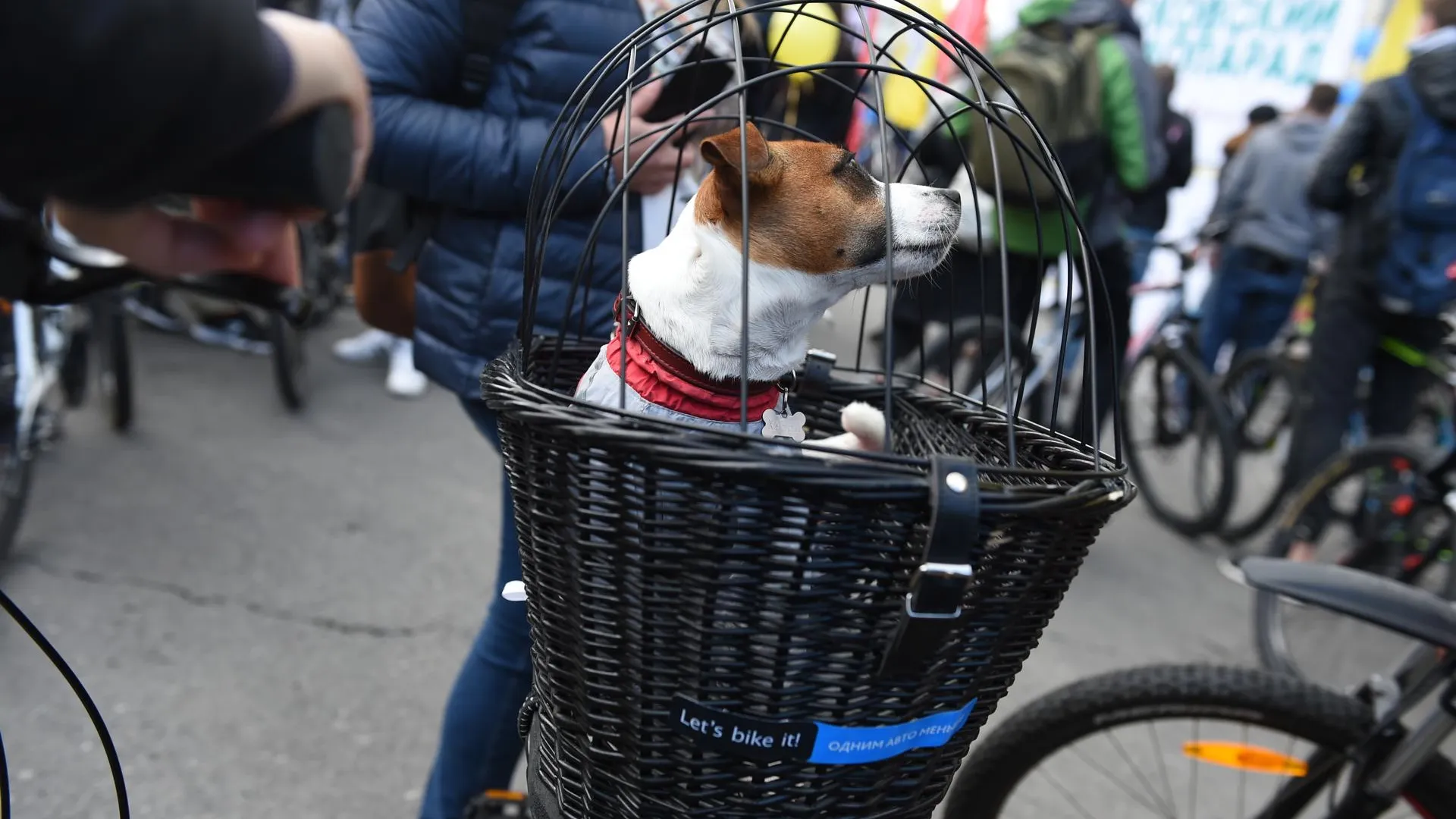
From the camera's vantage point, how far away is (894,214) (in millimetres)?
1491

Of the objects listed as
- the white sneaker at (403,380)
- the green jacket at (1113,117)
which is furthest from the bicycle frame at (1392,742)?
the white sneaker at (403,380)

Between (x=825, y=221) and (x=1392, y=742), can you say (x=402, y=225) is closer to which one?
(x=825, y=221)

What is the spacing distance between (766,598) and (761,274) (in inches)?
27.4

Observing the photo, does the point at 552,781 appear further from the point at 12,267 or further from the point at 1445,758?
the point at 1445,758

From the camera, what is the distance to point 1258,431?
5.42m

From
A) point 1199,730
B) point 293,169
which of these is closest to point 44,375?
point 293,169

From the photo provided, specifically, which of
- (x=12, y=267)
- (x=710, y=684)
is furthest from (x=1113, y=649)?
(x=12, y=267)

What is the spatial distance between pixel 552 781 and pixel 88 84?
749mm

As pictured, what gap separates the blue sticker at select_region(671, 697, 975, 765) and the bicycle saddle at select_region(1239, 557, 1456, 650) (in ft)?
3.69

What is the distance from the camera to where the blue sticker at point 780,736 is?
0.88 meters

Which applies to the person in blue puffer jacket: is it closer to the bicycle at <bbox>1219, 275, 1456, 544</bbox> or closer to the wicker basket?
the wicker basket

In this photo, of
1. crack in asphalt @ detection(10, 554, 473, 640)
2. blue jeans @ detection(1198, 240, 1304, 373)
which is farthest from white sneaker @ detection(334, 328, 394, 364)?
blue jeans @ detection(1198, 240, 1304, 373)

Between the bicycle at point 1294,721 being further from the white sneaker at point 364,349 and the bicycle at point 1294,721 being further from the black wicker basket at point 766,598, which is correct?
the white sneaker at point 364,349

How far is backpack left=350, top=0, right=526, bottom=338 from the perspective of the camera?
5.48 ft
